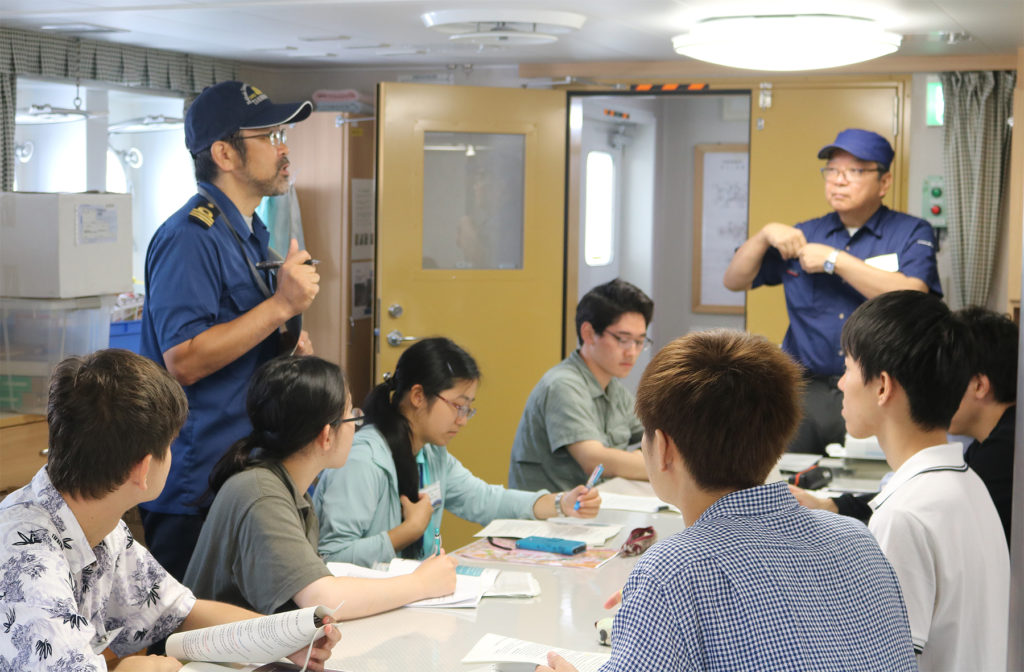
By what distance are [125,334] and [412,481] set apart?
250 cm

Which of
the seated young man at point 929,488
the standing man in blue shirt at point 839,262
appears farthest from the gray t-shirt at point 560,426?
the seated young man at point 929,488

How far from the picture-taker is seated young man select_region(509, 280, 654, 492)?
10.8 ft

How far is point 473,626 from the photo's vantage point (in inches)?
79.0

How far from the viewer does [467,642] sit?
75.5 inches

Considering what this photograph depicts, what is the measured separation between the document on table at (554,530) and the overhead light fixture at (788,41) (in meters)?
1.83

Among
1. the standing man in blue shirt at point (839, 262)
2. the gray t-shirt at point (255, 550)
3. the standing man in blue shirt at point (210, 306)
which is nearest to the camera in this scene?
the gray t-shirt at point (255, 550)

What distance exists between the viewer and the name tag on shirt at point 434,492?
280 cm

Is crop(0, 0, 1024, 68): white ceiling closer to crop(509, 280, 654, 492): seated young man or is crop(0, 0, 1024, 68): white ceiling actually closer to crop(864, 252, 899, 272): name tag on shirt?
crop(864, 252, 899, 272): name tag on shirt

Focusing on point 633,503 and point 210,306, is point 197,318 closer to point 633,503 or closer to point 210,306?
point 210,306

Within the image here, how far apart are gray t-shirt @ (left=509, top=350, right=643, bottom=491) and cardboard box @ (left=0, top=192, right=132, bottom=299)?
1704 millimetres

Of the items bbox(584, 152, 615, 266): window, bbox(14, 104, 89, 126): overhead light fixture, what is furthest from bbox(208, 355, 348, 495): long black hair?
bbox(584, 152, 615, 266): window

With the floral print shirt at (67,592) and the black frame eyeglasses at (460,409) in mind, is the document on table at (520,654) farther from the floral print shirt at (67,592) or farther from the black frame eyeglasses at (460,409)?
the black frame eyeglasses at (460,409)

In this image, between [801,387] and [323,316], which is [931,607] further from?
[323,316]

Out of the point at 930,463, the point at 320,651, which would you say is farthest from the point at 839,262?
the point at 320,651
